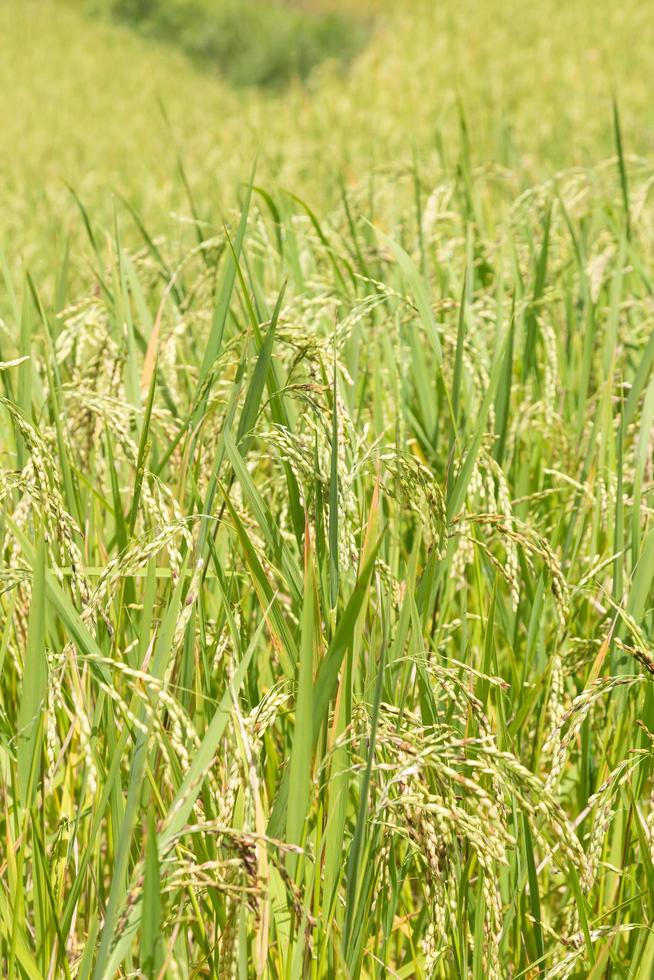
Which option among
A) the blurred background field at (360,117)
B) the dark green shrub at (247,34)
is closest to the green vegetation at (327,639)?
the blurred background field at (360,117)

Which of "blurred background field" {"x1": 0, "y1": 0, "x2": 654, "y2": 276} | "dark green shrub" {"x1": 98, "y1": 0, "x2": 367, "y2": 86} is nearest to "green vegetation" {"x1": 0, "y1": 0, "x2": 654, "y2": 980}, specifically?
"blurred background field" {"x1": 0, "y1": 0, "x2": 654, "y2": 276}

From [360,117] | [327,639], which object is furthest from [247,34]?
[327,639]

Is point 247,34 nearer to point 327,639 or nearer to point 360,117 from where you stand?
point 360,117

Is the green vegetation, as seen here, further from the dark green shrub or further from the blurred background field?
the dark green shrub

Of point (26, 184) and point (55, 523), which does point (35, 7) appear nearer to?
point (26, 184)

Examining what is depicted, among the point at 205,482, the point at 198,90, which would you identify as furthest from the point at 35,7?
the point at 205,482

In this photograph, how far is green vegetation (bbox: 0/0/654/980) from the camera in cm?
76

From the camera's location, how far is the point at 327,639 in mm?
937

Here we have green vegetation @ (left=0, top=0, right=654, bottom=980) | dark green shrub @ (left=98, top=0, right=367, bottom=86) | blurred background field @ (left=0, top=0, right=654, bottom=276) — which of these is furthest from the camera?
dark green shrub @ (left=98, top=0, right=367, bottom=86)

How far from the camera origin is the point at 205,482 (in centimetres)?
121

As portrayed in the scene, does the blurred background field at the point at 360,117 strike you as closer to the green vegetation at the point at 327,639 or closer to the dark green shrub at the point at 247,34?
the green vegetation at the point at 327,639

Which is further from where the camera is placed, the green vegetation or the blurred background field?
the blurred background field

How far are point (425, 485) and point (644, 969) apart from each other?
0.44 metres

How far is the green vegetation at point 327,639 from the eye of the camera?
0.76 metres
